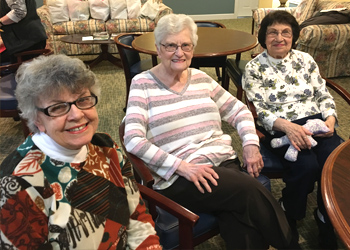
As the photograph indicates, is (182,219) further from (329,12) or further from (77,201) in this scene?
(329,12)

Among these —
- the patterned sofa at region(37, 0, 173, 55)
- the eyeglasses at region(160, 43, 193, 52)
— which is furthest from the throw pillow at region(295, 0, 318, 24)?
the eyeglasses at region(160, 43, 193, 52)

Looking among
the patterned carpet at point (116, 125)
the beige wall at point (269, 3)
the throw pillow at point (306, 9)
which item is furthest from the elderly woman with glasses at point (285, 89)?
the beige wall at point (269, 3)

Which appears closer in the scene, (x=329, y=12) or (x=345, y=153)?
(x=345, y=153)

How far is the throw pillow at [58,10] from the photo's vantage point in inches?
197

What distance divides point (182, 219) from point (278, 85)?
1135 mm

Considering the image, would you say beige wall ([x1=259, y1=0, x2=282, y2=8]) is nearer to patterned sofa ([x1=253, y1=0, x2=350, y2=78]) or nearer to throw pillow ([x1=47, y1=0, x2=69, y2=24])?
patterned sofa ([x1=253, y1=0, x2=350, y2=78])

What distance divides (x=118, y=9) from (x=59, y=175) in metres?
4.64

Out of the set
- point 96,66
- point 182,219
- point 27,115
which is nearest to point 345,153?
point 182,219

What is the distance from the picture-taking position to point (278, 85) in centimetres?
194

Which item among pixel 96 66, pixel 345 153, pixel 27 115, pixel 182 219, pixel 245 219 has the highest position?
pixel 27 115

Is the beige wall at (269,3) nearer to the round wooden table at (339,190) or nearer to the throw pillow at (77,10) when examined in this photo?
the throw pillow at (77,10)

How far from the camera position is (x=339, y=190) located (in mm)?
1037

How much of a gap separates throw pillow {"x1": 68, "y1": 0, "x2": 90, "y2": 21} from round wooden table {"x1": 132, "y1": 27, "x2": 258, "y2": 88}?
97.2 inches

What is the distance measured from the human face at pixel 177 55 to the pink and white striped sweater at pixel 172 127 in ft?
0.30
